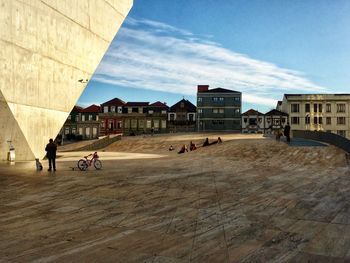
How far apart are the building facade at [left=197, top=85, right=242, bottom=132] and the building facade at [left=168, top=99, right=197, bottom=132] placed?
2.19 meters

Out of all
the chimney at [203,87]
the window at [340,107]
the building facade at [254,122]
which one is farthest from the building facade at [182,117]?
the window at [340,107]

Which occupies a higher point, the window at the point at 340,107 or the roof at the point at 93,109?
the roof at the point at 93,109

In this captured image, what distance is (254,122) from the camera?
88188 mm

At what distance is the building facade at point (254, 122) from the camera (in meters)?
87.8

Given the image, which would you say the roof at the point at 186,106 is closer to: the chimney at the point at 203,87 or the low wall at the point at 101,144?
the chimney at the point at 203,87

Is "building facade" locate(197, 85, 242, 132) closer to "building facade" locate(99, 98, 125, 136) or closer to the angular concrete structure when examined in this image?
"building facade" locate(99, 98, 125, 136)

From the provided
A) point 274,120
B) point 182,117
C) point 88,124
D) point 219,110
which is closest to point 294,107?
point 274,120

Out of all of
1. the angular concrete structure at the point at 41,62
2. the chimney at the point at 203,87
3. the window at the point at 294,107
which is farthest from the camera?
the chimney at the point at 203,87

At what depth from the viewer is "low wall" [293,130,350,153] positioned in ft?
80.2

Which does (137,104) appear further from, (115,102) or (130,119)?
(115,102)

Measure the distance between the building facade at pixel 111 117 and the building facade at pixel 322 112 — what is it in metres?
43.2

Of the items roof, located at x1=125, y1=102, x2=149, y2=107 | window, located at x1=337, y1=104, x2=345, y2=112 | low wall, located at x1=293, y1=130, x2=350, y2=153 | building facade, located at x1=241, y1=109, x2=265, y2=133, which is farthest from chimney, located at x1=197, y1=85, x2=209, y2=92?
low wall, located at x1=293, y1=130, x2=350, y2=153

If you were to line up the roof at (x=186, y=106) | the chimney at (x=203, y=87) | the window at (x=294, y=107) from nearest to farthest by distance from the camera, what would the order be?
the window at (x=294, y=107) → the chimney at (x=203, y=87) → the roof at (x=186, y=106)

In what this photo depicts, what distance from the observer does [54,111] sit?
2391 cm
